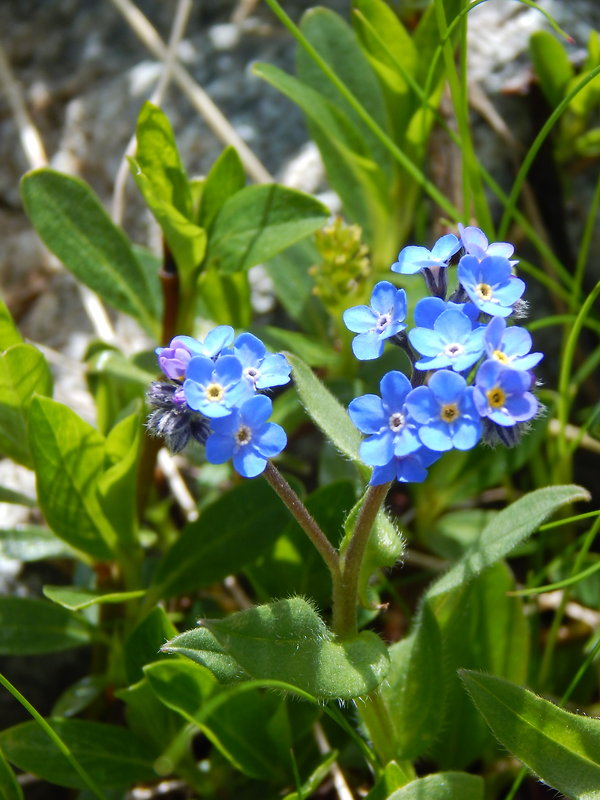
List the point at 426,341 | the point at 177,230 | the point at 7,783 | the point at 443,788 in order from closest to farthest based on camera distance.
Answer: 1. the point at 426,341
2. the point at 443,788
3. the point at 7,783
4. the point at 177,230

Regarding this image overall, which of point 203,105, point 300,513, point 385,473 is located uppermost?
point 203,105

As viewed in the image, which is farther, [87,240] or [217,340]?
[87,240]

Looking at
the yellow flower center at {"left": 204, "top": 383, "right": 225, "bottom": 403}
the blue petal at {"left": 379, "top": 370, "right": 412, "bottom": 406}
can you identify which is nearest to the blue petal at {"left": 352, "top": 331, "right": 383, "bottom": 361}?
the blue petal at {"left": 379, "top": 370, "right": 412, "bottom": 406}

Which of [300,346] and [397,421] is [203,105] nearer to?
[300,346]

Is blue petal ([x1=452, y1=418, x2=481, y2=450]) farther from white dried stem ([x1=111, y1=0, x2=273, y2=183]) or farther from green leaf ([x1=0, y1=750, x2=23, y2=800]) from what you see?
white dried stem ([x1=111, y1=0, x2=273, y2=183])

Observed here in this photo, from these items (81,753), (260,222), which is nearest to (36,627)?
(81,753)

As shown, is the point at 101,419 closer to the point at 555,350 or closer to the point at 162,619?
the point at 162,619
